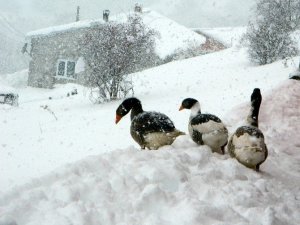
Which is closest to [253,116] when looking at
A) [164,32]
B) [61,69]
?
[164,32]

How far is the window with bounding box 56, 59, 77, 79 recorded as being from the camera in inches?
1480

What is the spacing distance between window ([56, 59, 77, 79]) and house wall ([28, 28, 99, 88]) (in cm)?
34

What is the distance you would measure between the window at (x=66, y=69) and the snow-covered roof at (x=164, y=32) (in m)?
2.76

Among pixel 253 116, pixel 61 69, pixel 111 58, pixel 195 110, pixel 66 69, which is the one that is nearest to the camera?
pixel 253 116

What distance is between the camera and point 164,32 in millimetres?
38531

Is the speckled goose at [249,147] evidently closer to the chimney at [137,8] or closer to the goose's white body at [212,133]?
the goose's white body at [212,133]

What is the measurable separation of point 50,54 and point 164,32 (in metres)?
10.4

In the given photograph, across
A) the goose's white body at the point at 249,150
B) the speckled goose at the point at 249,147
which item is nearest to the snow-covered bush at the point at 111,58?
the speckled goose at the point at 249,147

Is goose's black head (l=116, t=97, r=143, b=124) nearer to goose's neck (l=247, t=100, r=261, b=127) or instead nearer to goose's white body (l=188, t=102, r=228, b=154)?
goose's white body (l=188, t=102, r=228, b=154)

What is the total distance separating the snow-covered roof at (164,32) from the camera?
1396 inches

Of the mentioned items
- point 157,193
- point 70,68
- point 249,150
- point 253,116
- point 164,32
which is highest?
point 164,32

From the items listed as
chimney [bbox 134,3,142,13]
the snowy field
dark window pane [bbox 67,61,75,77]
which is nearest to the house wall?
dark window pane [bbox 67,61,75,77]

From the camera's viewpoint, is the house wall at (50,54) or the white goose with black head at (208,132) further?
the house wall at (50,54)

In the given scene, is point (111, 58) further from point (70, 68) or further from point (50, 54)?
point (50, 54)
